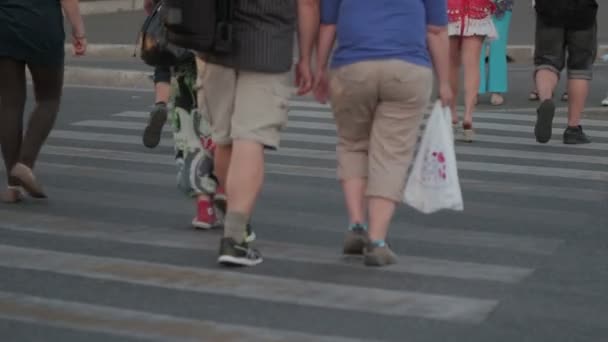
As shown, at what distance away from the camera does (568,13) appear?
1185 centimetres

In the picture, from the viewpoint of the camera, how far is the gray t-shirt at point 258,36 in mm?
7297

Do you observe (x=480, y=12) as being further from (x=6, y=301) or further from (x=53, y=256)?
(x=6, y=301)

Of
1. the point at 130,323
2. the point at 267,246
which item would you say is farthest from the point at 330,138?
the point at 130,323

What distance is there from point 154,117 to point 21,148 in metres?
2.03

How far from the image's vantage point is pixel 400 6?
24.0ft

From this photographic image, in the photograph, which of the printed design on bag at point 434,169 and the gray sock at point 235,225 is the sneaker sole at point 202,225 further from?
the printed design on bag at point 434,169

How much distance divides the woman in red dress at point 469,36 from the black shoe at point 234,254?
5009 mm

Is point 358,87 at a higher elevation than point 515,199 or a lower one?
higher

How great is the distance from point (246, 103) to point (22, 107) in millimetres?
2586

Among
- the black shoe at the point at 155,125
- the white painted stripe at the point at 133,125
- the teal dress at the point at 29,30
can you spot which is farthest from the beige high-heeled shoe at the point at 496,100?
the teal dress at the point at 29,30

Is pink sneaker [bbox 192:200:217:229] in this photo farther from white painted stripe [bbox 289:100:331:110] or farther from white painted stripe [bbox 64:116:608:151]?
white painted stripe [bbox 289:100:331:110]

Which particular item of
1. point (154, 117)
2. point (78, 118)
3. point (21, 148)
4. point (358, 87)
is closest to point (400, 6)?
point (358, 87)

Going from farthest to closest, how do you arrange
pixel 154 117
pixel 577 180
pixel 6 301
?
pixel 154 117 → pixel 577 180 → pixel 6 301

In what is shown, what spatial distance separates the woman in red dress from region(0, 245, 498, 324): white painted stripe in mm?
5103
